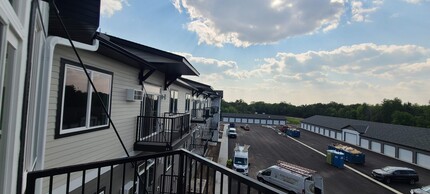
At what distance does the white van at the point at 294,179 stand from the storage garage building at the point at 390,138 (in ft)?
57.8

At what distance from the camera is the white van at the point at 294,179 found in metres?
14.0

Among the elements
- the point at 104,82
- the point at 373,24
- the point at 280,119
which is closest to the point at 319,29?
the point at 373,24

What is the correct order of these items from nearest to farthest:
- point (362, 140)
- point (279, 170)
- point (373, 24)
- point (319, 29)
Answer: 1. point (373, 24)
2. point (279, 170)
3. point (319, 29)
4. point (362, 140)

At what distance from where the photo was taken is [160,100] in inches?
380

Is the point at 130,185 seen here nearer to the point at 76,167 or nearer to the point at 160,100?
the point at 160,100

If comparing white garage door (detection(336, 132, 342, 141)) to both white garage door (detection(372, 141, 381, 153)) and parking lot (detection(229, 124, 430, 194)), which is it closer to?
white garage door (detection(372, 141, 381, 153))

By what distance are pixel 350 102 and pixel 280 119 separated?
32.1m

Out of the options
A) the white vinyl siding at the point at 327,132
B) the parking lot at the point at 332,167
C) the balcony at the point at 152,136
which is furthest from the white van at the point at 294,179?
the white vinyl siding at the point at 327,132

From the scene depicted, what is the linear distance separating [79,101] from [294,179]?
1377cm

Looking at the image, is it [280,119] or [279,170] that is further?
[280,119]

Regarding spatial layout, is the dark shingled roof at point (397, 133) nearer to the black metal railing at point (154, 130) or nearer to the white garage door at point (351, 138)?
the white garage door at point (351, 138)

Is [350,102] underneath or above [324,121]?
above

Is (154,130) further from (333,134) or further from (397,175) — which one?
(333,134)

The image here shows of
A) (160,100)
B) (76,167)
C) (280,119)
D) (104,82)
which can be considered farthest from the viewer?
(280,119)
